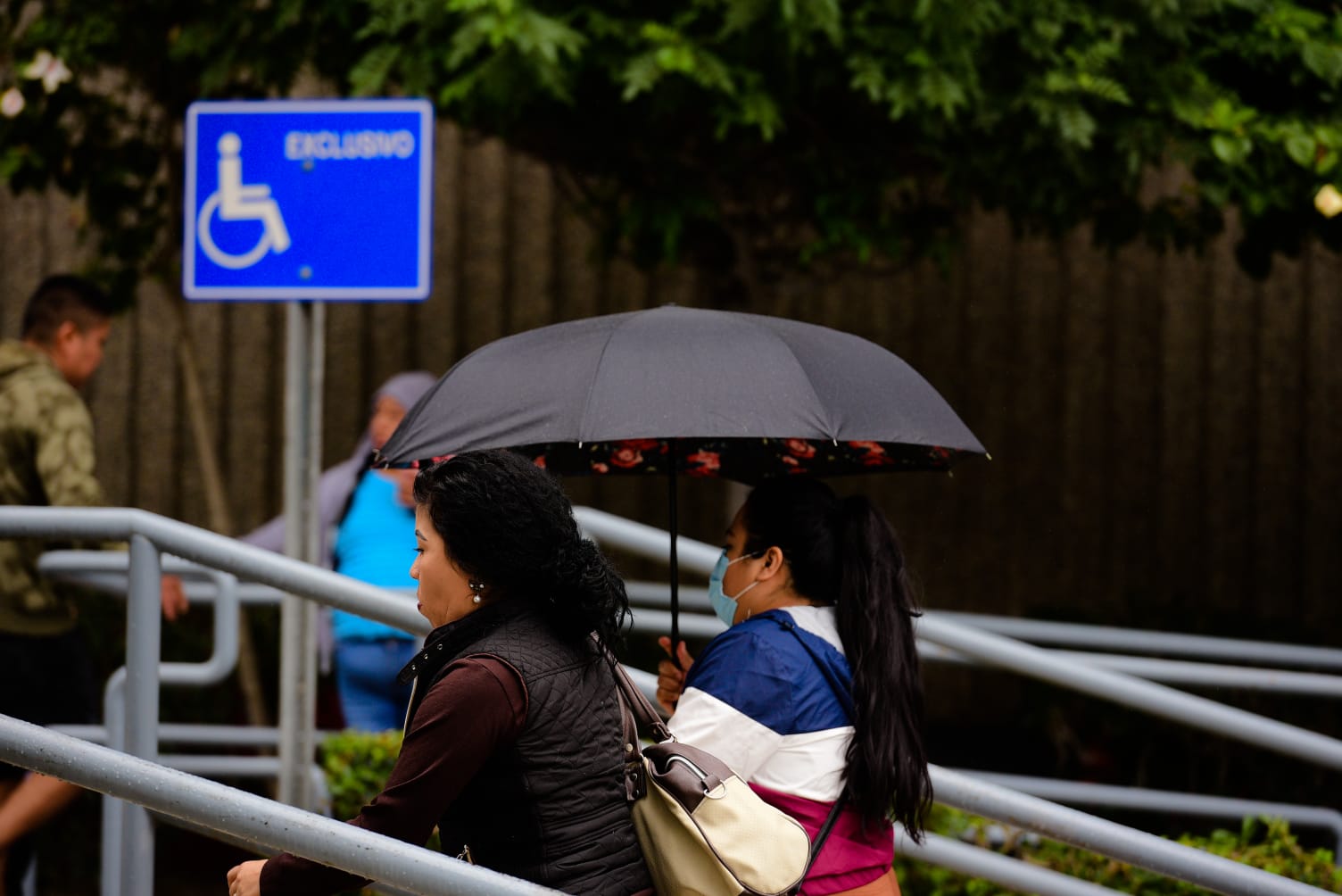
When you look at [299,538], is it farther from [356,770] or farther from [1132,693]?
[1132,693]

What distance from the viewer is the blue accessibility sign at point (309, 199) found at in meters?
3.66

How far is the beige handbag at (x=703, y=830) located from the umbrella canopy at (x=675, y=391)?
56 centimetres

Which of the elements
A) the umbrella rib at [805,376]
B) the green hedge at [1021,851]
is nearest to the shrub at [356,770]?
the green hedge at [1021,851]

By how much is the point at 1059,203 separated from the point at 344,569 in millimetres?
2984

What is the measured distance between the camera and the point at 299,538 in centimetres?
364

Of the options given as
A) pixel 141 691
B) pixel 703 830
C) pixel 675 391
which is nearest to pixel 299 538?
pixel 141 691

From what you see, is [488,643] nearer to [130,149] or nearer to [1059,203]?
[1059,203]

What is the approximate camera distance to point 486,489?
214cm

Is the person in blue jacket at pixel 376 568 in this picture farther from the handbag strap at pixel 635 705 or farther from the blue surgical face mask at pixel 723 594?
the handbag strap at pixel 635 705

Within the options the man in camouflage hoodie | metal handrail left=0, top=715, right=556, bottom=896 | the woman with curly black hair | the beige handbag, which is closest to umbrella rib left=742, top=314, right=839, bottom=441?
the woman with curly black hair

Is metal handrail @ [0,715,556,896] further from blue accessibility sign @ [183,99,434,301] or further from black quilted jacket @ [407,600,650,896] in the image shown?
blue accessibility sign @ [183,99,434,301]

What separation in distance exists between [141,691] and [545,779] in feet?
4.75

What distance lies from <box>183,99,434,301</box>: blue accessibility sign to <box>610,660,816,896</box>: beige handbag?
1.83 metres

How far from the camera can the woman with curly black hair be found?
1.98 m
